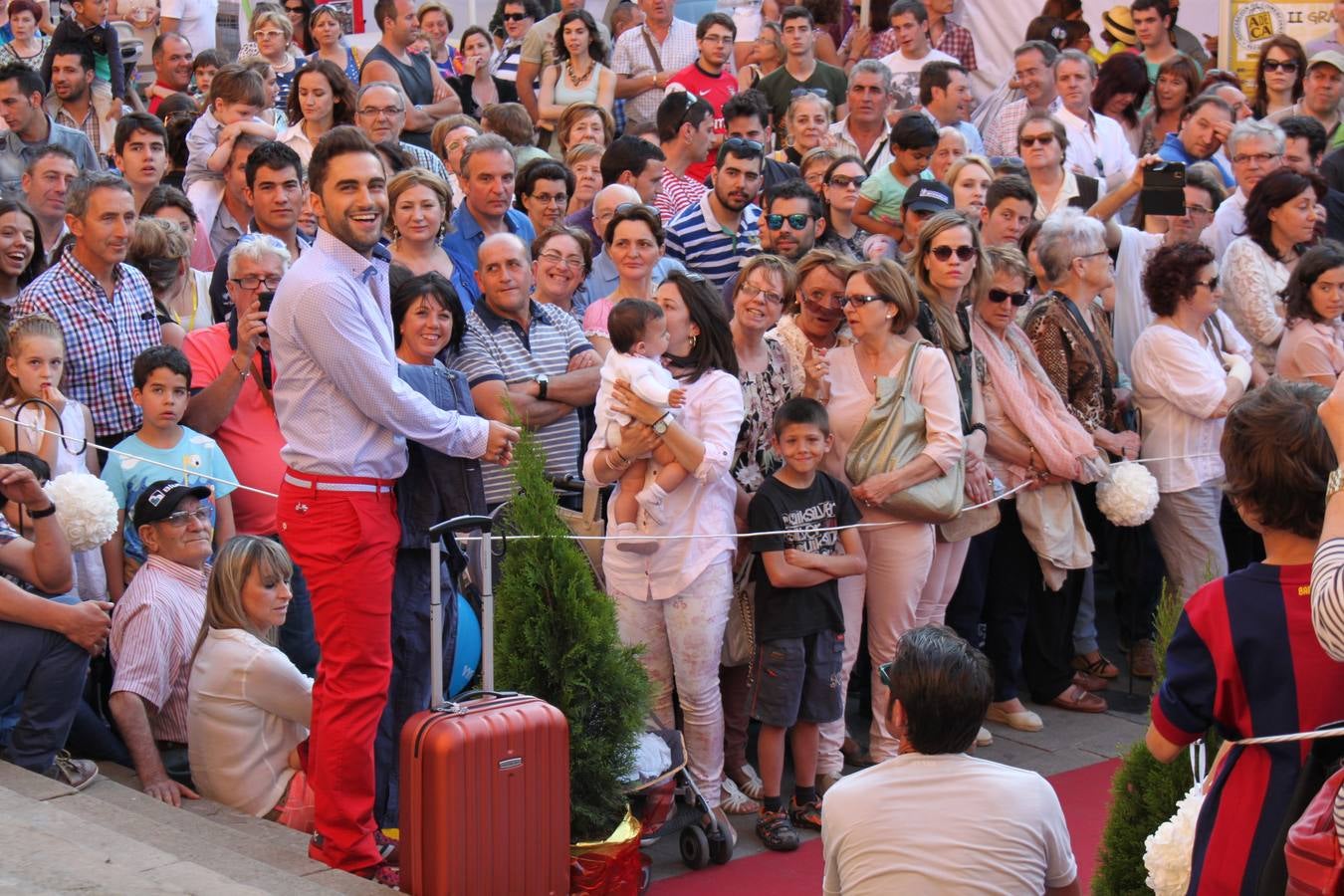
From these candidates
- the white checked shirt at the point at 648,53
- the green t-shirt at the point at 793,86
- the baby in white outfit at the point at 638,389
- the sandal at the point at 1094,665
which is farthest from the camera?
the white checked shirt at the point at 648,53

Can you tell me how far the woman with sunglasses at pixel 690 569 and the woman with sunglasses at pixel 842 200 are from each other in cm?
212

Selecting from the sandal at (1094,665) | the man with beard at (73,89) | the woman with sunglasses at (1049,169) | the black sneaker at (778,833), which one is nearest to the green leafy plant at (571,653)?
the black sneaker at (778,833)

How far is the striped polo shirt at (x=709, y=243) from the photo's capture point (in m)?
7.28

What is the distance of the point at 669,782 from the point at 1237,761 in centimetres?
261

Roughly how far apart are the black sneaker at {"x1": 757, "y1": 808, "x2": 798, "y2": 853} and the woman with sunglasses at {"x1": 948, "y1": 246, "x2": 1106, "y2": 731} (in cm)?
151

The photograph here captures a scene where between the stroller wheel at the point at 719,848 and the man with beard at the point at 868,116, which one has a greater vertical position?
the man with beard at the point at 868,116

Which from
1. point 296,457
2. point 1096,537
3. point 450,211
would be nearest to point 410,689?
point 296,457

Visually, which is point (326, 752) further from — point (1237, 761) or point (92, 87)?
point (92, 87)

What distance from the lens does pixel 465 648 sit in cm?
531

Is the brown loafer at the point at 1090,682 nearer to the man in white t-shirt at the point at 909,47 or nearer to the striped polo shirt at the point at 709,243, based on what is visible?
the striped polo shirt at the point at 709,243

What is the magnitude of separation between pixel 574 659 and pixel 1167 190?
4414 millimetres

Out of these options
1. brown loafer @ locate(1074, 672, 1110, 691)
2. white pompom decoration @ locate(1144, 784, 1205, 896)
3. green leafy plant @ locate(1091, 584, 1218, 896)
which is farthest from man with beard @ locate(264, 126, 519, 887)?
brown loafer @ locate(1074, 672, 1110, 691)

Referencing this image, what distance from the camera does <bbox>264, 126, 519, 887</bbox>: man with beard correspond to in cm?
457

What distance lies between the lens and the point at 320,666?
4691 millimetres
